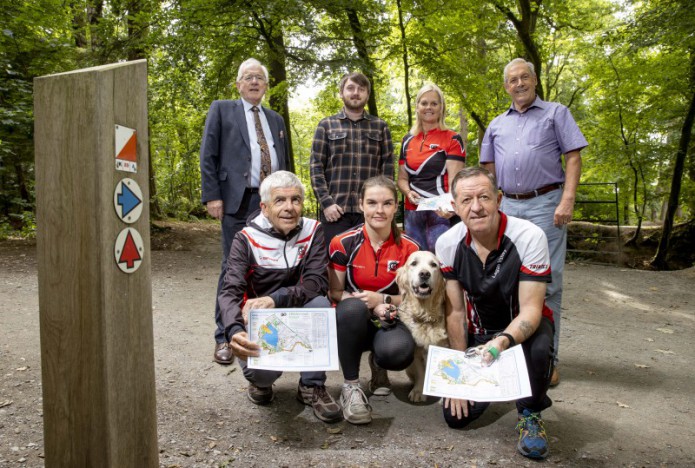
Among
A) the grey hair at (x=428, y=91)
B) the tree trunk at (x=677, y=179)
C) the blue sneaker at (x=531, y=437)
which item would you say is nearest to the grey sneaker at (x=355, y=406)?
the blue sneaker at (x=531, y=437)

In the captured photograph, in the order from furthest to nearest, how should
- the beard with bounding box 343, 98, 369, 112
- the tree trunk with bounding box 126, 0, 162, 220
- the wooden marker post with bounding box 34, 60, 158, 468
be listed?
the tree trunk with bounding box 126, 0, 162, 220
the beard with bounding box 343, 98, 369, 112
the wooden marker post with bounding box 34, 60, 158, 468

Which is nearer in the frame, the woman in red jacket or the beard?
the woman in red jacket

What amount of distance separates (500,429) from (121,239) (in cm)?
230

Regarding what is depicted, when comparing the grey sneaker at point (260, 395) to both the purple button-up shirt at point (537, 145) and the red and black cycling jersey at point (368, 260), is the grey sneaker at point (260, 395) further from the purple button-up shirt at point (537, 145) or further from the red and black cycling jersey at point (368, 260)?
the purple button-up shirt at point (537, 145)

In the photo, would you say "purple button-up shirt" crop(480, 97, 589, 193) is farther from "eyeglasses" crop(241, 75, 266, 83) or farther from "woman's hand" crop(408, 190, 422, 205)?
"eyeglasses" crop(241, 75, 266, 83)

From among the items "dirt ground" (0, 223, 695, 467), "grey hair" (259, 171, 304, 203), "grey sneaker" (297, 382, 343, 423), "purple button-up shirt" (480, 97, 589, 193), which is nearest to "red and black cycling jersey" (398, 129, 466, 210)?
"purple button-up shirt" (480, 97, 589, 193)

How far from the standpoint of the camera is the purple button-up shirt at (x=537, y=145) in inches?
139

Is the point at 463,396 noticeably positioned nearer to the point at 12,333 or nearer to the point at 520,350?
the point at 520,350

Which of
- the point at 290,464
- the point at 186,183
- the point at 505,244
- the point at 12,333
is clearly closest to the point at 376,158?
the point at 505,244

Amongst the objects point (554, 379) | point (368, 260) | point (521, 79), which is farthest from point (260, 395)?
point (521, 79)

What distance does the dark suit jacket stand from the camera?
12.9ft

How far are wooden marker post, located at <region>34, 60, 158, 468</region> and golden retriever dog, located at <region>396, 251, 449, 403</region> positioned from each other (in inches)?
69.9

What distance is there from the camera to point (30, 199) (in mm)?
10867

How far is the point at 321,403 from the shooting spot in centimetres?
295
